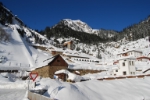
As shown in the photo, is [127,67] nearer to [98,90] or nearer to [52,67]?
[52,67]

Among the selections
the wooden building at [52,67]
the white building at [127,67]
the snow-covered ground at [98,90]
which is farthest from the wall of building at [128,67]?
the wooden building at [52,67]

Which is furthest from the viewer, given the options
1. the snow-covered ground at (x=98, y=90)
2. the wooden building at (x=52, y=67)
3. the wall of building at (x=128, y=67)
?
the wall of building at (x=128, y=67)

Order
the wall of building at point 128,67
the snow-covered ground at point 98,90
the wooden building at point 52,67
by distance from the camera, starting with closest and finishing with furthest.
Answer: the snow-covered ground at point 98,90, the wooden building at point 52,67, the wall of building at point 128,67

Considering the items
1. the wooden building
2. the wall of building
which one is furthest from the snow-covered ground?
the wooden building

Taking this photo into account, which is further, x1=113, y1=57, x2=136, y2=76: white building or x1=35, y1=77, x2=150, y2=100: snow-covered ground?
x1=113, y1=57, x2=136, y2=76: white building

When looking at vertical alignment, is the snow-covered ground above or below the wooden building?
below

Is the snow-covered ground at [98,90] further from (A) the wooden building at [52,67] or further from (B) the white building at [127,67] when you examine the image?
(A) the wooden building at [52,67]

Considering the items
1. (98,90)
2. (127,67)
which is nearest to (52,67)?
(98,90)

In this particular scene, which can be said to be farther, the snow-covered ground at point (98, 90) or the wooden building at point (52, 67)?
the wooden building at point (52, 67)

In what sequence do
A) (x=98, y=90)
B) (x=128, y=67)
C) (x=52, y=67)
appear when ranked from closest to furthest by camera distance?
1. (x=98, y=90)
2. (x=52, y=67)
3. (x=128, y=67)

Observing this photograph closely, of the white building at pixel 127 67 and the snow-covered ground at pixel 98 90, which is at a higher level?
the white building at pixel 127 67

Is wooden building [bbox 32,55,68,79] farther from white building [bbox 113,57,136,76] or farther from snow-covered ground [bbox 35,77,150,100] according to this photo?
snow-covered ground [bbox 35,77,150,100]

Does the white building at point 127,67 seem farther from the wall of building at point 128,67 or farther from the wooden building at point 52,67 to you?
the wooden building at point 52,67

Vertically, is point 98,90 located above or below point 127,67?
below
